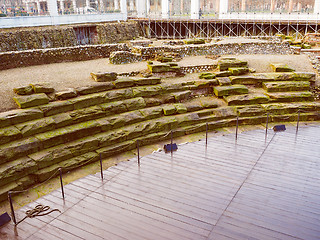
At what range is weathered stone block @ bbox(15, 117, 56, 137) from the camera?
8742 millimetres

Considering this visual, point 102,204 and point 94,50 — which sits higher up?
point 94,50

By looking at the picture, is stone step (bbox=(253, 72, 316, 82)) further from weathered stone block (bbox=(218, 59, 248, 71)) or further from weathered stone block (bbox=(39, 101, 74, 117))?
weathered stone block (bbox=(39, 101, 74, 117))

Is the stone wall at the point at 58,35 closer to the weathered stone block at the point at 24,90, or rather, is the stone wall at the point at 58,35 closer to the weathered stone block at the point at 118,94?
the weathered stone block at the point at 24,90

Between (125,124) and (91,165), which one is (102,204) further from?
(125,124)

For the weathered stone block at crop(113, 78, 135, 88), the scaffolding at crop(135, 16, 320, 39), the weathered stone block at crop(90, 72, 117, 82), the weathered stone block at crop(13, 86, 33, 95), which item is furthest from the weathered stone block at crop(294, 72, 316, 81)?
the scaffolding at crop(135, 16, 320, 39)

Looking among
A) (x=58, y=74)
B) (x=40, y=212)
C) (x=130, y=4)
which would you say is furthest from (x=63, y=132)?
(x=130, y=4)

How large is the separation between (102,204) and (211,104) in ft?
21.5

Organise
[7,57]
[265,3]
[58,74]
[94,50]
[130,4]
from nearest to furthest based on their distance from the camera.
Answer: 1. [58,74]
2. [7,57]
3. [94,50]
4. [265,3]
5. [130,4]

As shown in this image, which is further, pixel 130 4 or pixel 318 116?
pixel 130 4

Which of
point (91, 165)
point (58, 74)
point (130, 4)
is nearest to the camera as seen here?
point (91, 165)

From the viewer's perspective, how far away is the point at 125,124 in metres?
10.4

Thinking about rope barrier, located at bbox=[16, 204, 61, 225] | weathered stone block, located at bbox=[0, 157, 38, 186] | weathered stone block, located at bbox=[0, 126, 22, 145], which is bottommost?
rope barrier, located at bbox=[16, 204, 61, 225]

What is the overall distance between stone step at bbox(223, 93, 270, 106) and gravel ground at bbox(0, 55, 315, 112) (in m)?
2.53

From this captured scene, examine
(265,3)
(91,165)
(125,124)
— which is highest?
(265,3)
